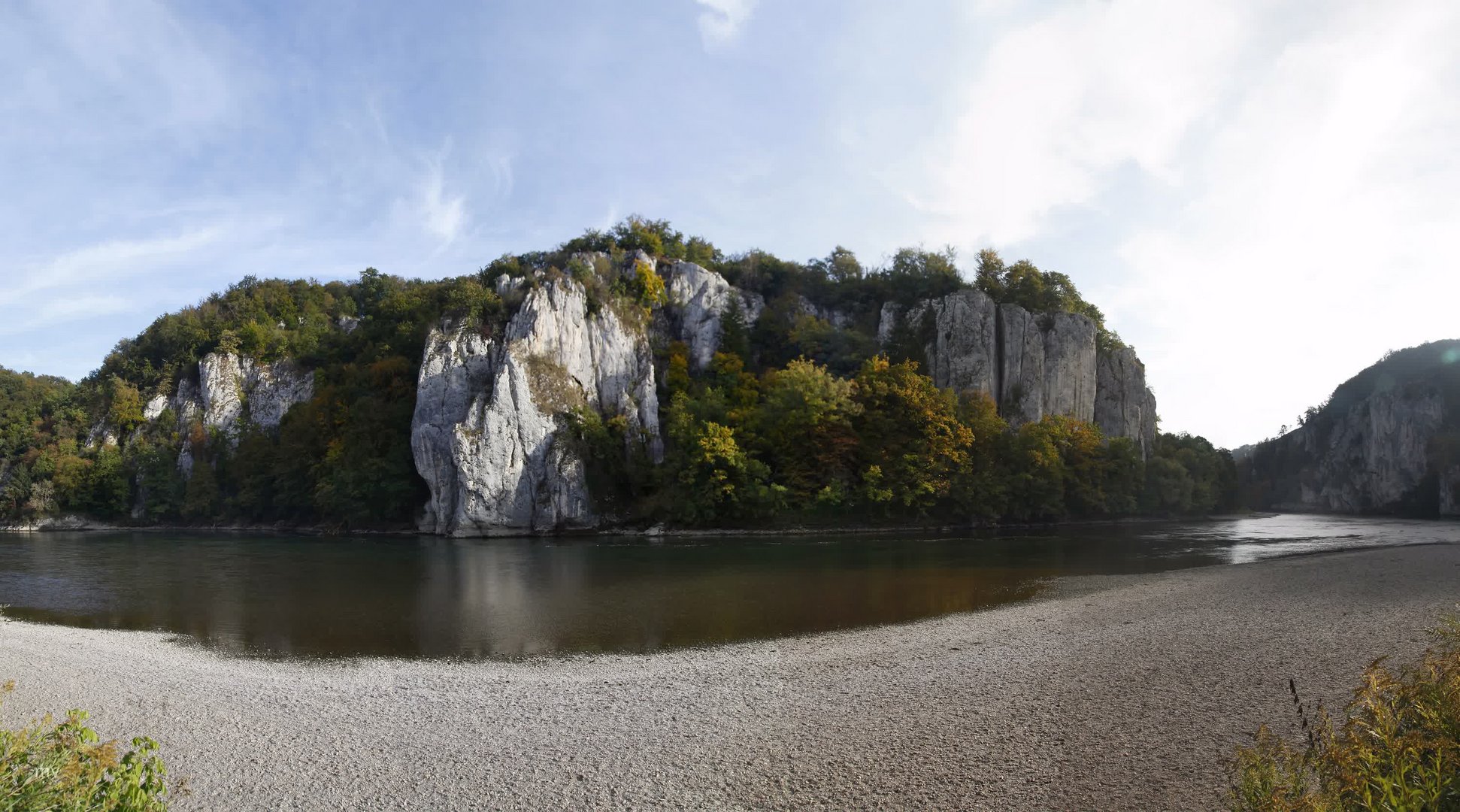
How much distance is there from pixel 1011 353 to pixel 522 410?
1726 inches

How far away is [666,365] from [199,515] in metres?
48.4

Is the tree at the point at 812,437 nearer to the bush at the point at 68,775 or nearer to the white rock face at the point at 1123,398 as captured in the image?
the white rock face at the point at 1123,398

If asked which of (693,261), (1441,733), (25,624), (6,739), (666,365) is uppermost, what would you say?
(693,261)

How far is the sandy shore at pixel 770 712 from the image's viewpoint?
7766 mm

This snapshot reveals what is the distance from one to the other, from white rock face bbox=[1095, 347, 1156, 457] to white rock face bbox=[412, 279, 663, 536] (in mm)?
44407

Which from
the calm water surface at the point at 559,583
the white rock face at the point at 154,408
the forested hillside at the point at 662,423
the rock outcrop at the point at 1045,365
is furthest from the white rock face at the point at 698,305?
the white rock face at the point at 154,408

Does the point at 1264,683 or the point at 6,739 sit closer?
the point at 6,739

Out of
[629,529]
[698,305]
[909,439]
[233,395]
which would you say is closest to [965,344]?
[909,439]

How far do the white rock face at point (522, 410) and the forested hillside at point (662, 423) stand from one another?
1.48 metres

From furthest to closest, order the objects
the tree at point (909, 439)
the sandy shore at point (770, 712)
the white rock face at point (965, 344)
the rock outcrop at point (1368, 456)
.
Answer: the rock outcrop at point (1368, 456), the white rock face at point (965, 344), the tree at point (909, 439), the sandy shore at point (770, 712)

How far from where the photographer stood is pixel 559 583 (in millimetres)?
25812

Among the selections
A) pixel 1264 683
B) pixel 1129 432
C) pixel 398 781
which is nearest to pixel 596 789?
pixel 398 781

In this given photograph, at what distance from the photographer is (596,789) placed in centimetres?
781

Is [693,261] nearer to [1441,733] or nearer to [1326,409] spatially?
[1441,733]
